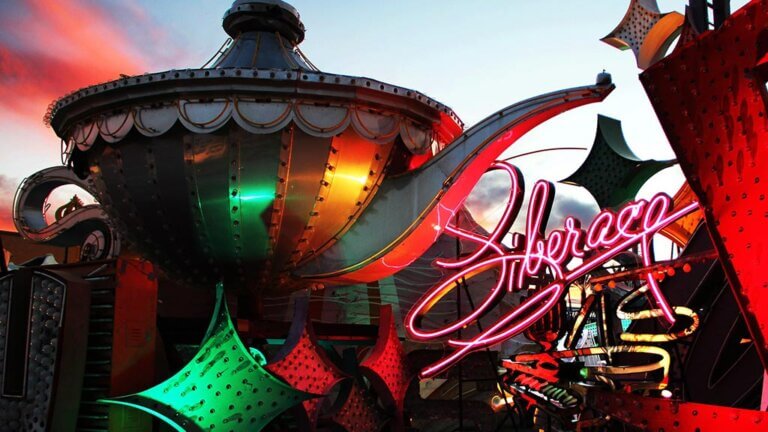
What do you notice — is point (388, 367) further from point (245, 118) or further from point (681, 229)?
point (681, 229)

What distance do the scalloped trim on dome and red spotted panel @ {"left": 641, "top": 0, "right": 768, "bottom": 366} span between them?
3.26 meters

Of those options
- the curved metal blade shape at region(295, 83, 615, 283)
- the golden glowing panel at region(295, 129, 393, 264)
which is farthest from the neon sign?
the golden glowing panel at region(295, 129, 393, 264)

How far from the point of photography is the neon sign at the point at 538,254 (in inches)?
231

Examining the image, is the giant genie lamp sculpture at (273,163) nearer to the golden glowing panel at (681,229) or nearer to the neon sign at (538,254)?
the neon sign at (538,254)

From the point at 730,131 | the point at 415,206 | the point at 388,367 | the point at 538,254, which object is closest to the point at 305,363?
the point at 388,367

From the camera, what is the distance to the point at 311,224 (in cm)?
646

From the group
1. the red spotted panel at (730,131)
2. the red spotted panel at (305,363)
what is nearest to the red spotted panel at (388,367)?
the red spotted panel at (305,363)

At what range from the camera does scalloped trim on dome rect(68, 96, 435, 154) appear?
6121 millimetres

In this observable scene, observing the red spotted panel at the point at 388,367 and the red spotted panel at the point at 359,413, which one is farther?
the red spotted panel at the point at 388,367

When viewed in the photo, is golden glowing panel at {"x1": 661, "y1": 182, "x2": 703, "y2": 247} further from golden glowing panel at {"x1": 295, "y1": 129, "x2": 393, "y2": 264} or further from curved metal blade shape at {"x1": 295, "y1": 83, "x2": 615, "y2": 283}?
golden glowing panel at {"x1": 295, "y1": 129, "x2": 393, "y2": 264}

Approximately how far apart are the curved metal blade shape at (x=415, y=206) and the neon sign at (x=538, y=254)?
0.61 m

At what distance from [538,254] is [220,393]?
3.12 m

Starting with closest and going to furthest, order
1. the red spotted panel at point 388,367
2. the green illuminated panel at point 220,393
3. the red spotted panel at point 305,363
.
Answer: the green illuminated panel at point 220,393 → the red spotted panel at point 305,363 → the red spotted panel at point 388,367

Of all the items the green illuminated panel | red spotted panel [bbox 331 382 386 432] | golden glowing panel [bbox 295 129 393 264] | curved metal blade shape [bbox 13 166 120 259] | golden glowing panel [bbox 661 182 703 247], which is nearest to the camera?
the green illuminated panel
